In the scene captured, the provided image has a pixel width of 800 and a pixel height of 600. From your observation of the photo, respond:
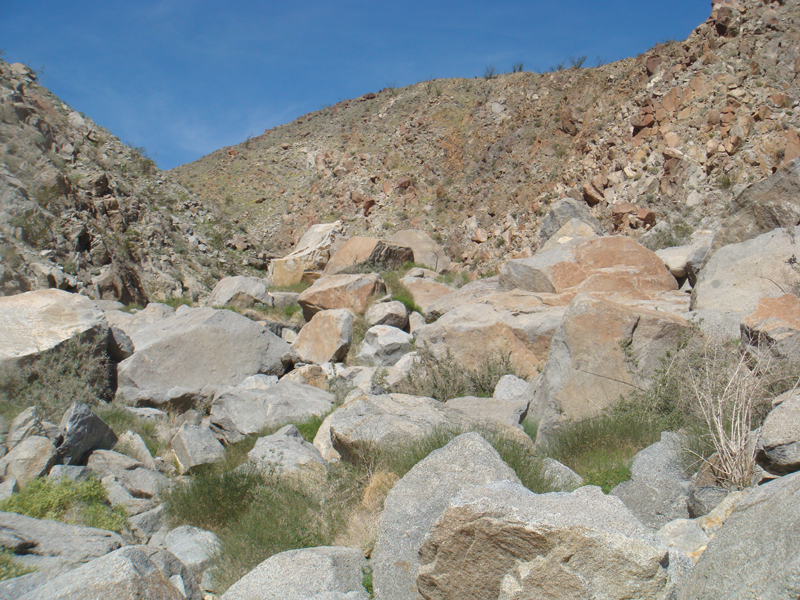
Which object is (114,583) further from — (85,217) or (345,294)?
(85,217)

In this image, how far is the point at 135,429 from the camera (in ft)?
20.8

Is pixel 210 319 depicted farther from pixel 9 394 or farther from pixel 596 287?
pixel 596 287

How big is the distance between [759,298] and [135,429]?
678cm

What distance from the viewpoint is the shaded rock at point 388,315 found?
402 inches

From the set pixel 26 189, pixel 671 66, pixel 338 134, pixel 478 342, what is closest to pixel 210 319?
pixel 478 342

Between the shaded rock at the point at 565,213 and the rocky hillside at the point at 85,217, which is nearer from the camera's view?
the rocky hillside at the point at 85,217

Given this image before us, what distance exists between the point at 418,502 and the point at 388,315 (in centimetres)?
708

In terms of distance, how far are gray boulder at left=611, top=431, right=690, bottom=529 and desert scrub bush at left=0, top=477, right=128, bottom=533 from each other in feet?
12.1

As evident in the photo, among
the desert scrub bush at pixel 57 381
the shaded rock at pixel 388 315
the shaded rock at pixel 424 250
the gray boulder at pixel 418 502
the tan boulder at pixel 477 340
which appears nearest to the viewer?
the gray boulder at pixel 418 502

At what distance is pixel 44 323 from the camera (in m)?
7.12

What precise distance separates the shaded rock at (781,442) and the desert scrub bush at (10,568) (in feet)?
13.1

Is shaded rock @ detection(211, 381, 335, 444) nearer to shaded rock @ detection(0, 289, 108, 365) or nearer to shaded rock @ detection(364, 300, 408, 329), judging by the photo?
shaded rock @ detection(0, 289, 108, 365)

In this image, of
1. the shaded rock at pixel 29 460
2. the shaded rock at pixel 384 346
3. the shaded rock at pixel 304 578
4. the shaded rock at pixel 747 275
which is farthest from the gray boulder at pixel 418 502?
the shaded rock at pixel 384 346

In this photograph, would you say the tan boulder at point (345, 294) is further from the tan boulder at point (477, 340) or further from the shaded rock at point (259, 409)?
the shaded rock at point (259, 409)
